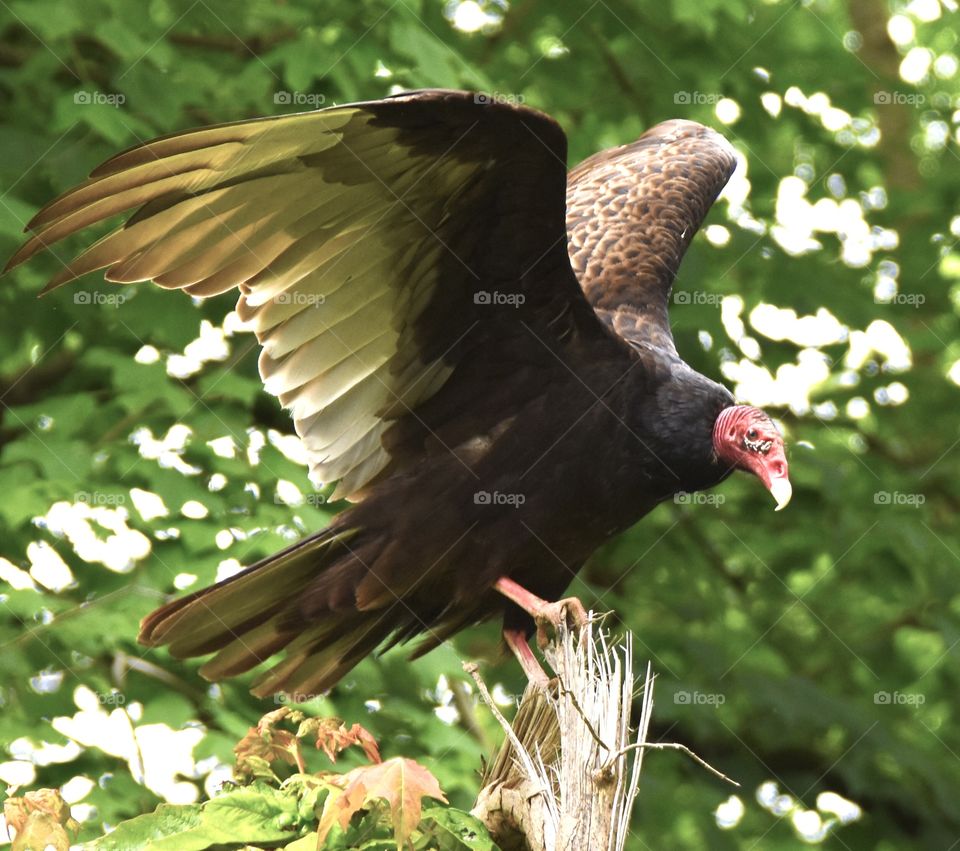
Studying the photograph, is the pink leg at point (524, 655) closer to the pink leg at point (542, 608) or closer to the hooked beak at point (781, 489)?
the pink leg at point (542, 608)

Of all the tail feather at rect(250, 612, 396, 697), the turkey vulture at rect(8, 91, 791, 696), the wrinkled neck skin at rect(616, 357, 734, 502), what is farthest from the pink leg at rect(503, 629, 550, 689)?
the wrinkled neck skin at rect(616, 357, 734, 502)

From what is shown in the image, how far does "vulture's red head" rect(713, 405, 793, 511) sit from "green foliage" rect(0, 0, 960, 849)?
40.1 inches

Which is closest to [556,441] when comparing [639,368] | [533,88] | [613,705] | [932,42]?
[639,368]

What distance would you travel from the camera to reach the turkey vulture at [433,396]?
296cm

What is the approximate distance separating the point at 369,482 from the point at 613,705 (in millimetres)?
1229

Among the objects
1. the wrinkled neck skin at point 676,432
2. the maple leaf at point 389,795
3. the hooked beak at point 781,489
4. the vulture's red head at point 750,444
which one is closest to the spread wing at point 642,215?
the wrinkled neck skin at point 676,432

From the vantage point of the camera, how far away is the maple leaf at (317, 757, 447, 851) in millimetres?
1899

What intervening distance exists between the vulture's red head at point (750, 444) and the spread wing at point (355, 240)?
36cm

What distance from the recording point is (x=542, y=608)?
3027 millimetres

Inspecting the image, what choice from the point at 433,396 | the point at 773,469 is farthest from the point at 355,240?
the point at 773,469

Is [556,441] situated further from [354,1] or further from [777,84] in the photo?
[777,84]

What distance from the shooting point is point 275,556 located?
10.6ft

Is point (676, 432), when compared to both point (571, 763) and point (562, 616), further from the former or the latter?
point (571, 763)

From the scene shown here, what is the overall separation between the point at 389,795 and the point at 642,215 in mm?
2657
